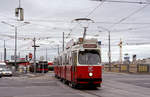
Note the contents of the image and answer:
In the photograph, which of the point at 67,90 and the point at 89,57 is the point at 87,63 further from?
the point at 67,90

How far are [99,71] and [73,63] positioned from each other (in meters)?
2.19

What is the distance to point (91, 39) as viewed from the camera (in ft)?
77.1

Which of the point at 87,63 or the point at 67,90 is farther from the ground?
the point at 87,63

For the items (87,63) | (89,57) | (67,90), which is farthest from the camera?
(89,57)

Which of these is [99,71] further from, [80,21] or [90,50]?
[80,21]

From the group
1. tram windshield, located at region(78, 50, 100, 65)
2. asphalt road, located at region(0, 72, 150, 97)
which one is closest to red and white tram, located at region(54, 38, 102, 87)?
tram windshield, located at region(78, 50, 100, 65)

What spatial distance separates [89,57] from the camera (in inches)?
898

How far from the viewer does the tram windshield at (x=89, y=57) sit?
2272 centimetres

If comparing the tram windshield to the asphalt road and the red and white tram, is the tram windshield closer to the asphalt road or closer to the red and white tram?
the red and white tram

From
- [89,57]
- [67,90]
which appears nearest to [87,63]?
[89,57]

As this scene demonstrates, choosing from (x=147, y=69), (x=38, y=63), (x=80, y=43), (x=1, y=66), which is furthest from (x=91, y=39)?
(x=38, y=63)

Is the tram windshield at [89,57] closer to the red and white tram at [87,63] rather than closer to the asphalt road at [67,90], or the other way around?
the red and white tram at [87,63]

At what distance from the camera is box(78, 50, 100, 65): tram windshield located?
2272cm

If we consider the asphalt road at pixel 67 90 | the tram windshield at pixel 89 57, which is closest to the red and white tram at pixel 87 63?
the tram windshield at pixel 89 57
